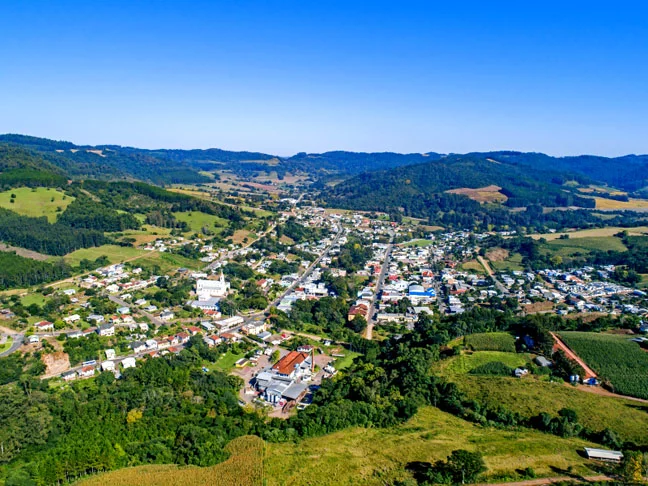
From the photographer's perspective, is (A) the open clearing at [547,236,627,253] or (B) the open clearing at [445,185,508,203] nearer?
(A) the open clearing at [547,236,627,253]

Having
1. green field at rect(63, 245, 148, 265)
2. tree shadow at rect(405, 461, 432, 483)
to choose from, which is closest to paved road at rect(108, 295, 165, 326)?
green field at rect(63, 245, 148, 265)

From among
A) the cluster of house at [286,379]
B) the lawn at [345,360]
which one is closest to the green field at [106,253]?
the cluster of house at [286,379]

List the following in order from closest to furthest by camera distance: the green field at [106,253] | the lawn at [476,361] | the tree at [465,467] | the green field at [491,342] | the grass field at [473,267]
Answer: the tree at [465,467] < the lawn at [476,361] < the green field at [491,342] < the green field at [106,253] < the grass field at [473,267]

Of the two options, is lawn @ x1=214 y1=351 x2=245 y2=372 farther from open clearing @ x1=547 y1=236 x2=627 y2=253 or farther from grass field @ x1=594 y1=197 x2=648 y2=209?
grass field @ x1=594 y1=197 x2=648 y2=209

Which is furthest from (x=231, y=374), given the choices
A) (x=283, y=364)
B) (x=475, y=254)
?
(x=475, y=254)

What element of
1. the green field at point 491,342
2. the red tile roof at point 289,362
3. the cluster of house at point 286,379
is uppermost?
the green field at point 491,342

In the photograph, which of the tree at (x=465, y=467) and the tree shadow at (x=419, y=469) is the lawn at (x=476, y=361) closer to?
the tree shadow at (x=419, y=469)

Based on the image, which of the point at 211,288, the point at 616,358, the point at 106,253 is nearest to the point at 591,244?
the point at 616,358

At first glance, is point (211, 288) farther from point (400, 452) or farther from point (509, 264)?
point (509, 264)
